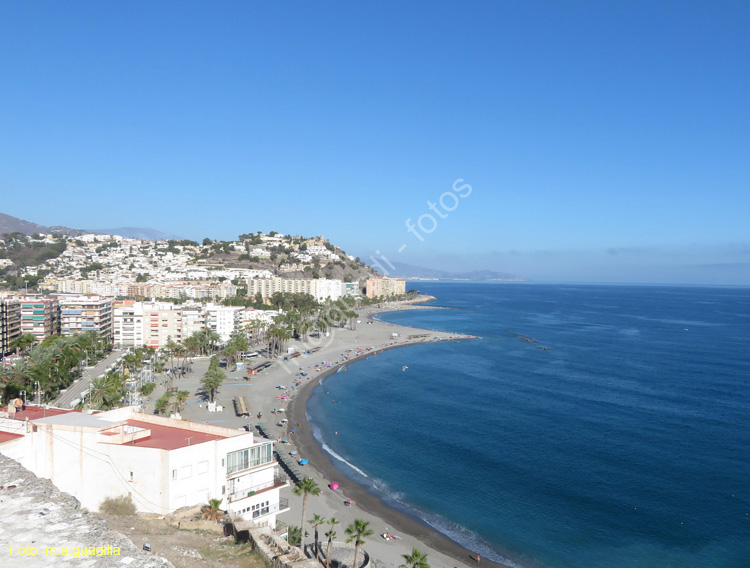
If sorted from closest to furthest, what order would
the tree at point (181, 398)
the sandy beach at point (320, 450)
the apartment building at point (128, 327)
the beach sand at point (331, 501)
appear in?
1. the beach sand at point (331, 501)
2. the sandy beach at point (320, 450)
3. the tree at point (181, 398)
4. the apartment building at point (128, 327)

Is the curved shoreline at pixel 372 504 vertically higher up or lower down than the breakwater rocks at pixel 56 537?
lower down

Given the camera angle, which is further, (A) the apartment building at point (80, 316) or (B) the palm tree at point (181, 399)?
(A) the apartment building at point (80, 316)

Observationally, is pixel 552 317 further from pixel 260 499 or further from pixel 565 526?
pixel 260 499

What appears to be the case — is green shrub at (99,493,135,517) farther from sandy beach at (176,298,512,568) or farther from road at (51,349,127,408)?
road at (51,349,127,408)

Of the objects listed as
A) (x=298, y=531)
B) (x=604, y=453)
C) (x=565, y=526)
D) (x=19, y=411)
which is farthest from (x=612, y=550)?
(x=19, y=411)

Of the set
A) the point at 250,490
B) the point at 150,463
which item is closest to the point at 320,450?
the point at 250,490

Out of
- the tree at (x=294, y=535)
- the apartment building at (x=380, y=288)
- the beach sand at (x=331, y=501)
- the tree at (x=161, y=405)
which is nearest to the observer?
the tree at (x=294, y=535)

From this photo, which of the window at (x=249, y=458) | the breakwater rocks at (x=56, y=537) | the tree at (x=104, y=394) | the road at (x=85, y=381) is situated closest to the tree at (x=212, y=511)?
the window at (x=249, y=458)

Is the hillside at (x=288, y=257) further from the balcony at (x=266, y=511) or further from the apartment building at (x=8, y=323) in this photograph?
the balcony at (x=266, y=511)
